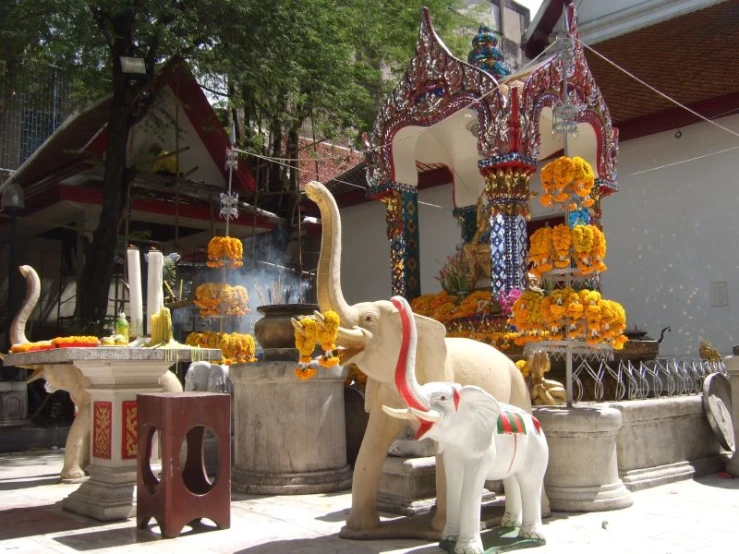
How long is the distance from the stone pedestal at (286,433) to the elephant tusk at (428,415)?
302cm

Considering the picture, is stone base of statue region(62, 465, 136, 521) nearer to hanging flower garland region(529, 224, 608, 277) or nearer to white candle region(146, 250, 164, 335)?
white candle region(146, 250, 164, 335)

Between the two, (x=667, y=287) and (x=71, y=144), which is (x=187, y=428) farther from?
(x=71, y=144)

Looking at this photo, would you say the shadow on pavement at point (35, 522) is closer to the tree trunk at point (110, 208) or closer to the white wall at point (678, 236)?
the tree trunk at point (110, 208)

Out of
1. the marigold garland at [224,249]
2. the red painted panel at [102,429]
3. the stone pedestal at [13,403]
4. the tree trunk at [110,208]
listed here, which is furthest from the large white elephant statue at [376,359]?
the stone pedestal at [13,403]

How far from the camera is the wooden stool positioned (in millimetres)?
5656

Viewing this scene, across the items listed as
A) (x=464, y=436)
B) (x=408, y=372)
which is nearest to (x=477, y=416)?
(x=464, y=436)

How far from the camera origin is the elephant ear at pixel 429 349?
18.4 feet

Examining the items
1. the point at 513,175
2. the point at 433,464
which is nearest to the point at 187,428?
the point at 433,464

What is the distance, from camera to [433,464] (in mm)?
6535

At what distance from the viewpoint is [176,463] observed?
18.6 ft

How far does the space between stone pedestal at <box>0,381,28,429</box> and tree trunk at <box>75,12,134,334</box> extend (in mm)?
1586

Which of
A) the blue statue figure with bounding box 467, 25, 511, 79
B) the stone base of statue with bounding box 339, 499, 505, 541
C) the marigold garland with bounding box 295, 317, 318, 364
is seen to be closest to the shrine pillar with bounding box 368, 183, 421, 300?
the blue statue figure with bounding box 467, 25, 511, 79

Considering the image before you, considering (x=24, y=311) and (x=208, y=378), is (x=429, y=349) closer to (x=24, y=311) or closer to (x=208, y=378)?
(x=24, y=311)

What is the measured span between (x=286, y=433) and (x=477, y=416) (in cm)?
319
